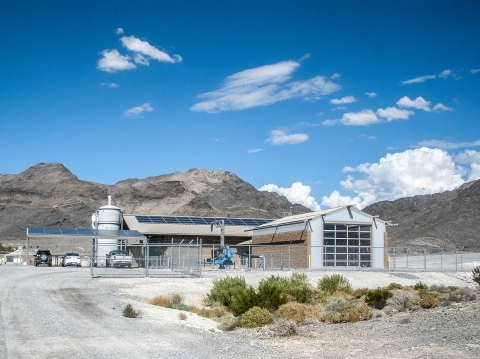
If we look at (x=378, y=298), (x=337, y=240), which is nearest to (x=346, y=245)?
(x=337, y=240)

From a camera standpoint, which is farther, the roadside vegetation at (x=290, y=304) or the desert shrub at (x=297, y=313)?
the desert shrub at (x=297, y=313)

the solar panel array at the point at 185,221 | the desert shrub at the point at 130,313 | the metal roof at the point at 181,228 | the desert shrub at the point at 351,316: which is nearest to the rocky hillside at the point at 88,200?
the solar panel array at the point at 185,221

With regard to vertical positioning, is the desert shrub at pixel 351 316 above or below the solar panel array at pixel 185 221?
below

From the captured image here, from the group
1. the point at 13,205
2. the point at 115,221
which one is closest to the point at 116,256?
the point at 115,221

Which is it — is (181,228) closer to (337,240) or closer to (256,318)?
(337,240)

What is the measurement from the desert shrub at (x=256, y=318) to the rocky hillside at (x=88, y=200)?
89240mm

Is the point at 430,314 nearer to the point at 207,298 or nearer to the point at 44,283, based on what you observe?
the point at 207,298

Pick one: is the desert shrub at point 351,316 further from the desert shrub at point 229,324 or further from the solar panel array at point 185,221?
the solar panel array at point 185,221

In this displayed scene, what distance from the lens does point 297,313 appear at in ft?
56.9

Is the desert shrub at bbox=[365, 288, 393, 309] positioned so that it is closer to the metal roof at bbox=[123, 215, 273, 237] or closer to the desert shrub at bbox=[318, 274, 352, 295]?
the desert shrub at bbox=[318, 274, 352, 295]

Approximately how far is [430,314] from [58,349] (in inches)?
379

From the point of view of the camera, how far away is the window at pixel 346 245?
4138cm

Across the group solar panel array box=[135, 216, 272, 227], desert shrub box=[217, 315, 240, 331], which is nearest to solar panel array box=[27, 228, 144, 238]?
solar panel array box=[135, 216, 272, 227]

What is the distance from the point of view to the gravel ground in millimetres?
11992
